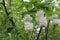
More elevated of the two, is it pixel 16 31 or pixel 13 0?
pixel 13 0

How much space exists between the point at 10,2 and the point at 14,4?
0.03 meters

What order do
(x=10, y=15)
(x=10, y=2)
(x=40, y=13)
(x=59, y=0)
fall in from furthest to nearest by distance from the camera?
(x=59, y=0) < (x=10, y=2) < (x=10, y=15) < (x=40, y=13)

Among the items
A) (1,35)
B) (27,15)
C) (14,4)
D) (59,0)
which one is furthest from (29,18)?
(59,0)

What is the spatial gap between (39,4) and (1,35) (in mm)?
252

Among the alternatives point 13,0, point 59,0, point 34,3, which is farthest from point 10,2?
point 59,0

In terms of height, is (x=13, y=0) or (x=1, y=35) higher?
(x=13, y=0)

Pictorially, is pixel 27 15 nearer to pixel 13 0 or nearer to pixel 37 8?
pixel 37 8

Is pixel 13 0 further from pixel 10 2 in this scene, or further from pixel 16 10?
pixel 16 10

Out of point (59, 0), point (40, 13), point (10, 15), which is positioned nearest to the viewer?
point (40, 13)

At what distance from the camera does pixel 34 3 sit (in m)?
0.91

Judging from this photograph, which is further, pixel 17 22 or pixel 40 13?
pixel 17 22

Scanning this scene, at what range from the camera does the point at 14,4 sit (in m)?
1.22

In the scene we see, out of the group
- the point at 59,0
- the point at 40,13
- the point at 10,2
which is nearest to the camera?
the point at 40,13

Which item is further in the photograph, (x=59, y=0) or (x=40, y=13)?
(x=59, y=0)
